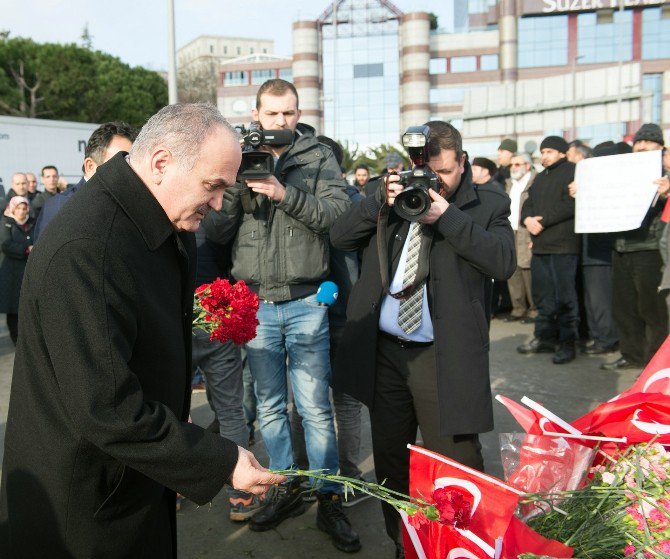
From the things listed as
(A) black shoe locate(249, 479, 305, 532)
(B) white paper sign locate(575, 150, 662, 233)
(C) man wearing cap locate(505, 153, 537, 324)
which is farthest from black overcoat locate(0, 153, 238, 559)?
(C) man wearing cap locate(505, 153, 537, 324)

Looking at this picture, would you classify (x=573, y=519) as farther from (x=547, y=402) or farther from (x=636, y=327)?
(x=636, y=327)

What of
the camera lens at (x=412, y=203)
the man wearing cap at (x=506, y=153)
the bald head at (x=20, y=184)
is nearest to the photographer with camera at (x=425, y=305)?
the camera lens at (x=412, y=203)

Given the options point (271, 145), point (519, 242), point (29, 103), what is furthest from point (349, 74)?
point (271, 145)

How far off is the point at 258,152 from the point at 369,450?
7.85 feet

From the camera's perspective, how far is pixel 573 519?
209cm

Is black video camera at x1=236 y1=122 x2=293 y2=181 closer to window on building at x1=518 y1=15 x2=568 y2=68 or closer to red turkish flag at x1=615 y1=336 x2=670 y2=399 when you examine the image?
red turkish flag at x1=615 y1=336 x2=670 y2=399

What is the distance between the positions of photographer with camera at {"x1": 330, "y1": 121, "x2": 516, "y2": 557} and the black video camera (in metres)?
0.48

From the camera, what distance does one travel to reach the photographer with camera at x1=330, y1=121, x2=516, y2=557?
125 inches

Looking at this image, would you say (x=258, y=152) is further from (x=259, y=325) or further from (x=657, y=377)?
(x=657, y=377)

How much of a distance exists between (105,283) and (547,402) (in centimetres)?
498

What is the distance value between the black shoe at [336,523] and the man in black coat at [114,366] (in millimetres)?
1834

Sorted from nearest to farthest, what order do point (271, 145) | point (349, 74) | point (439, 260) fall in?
point (439, 260), point (271, 145), point (349, 74)

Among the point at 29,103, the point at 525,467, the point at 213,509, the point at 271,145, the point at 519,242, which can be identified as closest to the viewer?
the point at 525,467

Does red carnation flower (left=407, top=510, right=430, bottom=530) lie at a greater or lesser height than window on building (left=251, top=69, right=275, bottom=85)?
lesser
